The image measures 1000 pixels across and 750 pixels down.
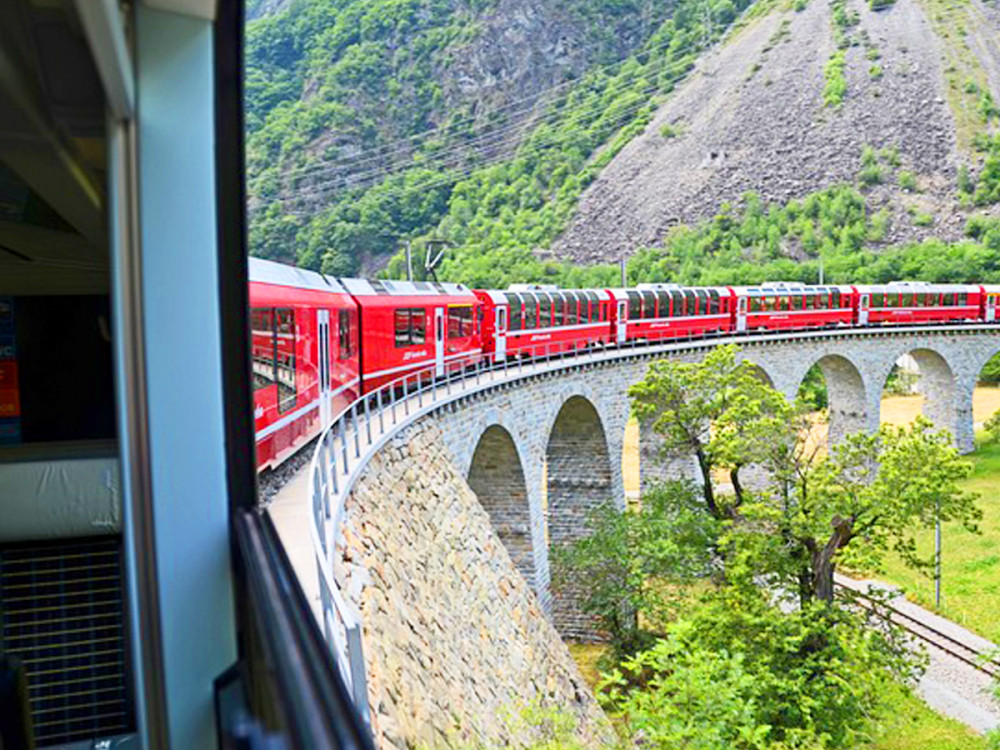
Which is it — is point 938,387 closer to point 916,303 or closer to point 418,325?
point 916,303

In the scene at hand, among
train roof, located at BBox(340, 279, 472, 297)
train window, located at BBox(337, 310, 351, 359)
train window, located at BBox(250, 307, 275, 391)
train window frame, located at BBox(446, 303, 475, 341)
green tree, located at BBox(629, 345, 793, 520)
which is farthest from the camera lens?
train window frame, located at BBox(446, 303, 475, 341)

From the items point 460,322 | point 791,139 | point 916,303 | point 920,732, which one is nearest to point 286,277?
point 460,322

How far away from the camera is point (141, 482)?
236cm

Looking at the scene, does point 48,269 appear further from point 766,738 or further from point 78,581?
point 766,738

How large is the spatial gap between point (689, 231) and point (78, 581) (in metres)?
60.6

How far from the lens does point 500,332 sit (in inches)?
803

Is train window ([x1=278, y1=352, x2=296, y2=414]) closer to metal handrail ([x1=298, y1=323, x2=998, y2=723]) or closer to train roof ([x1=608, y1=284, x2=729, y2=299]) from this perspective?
metal handrail ([x1=298, y1=323, x2=998, y2=723])

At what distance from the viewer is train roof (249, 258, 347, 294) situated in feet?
28.2

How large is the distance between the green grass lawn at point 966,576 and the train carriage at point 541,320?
883cm

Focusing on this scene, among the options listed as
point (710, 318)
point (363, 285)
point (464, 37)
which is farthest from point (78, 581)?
point (464, 37)

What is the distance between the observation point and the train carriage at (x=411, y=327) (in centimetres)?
1429

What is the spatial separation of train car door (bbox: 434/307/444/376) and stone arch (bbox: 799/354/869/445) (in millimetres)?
18291

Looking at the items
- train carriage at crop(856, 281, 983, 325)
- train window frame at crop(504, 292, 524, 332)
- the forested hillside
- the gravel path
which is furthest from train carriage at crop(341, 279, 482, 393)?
train carriage at crop(856, 281, 983, 325)

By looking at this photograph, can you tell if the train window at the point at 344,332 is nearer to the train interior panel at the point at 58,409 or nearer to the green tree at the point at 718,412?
the green tree at the point at 718,412
